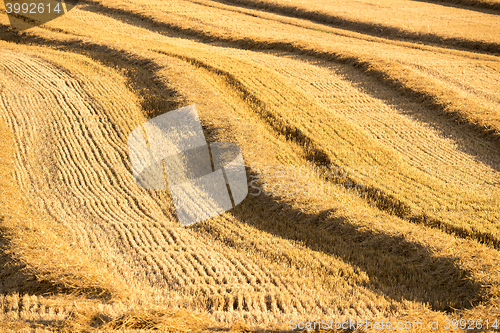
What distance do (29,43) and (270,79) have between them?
14.7 m

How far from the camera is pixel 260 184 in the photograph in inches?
422

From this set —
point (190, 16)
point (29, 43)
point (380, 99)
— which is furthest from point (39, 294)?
point (190, 16)

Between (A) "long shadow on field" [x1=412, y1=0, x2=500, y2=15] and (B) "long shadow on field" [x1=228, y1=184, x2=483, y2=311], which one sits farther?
(A) "long shadow on field" [x1=412, y1=0, x2=500, y2=15]

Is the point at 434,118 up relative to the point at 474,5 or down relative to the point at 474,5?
down

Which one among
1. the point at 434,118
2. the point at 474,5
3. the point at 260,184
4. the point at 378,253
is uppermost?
the point at 474,5

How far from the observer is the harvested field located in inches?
273

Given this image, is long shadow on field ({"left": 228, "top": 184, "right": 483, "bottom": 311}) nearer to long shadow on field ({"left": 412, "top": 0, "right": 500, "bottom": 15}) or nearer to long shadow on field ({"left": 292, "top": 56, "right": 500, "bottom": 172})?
long shadow on field ({"left": 292, "top": 56, "right": 500, "bottom": 172})

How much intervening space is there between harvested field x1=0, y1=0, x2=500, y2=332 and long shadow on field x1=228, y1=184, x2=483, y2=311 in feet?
0.12

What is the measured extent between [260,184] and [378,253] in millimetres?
3638

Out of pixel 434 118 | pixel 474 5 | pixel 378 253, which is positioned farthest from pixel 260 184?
pixel 474 5

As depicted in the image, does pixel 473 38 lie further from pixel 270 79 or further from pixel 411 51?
pixel 270 79

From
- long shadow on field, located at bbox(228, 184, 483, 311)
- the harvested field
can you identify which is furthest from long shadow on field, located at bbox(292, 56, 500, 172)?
long shadow on field, located at bbox(228, 184, 483, 311)

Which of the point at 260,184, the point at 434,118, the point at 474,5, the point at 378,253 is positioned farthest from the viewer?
the point at 474,5

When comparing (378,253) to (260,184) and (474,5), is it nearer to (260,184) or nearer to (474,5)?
(260,184)
